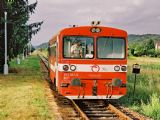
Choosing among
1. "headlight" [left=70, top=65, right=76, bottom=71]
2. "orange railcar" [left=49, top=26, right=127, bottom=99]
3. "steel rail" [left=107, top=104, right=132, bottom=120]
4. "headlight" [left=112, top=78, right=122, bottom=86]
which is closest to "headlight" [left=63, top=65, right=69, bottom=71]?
"orange railcar" [left=49, top=26, right=127, bottom=99]

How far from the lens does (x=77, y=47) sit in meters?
14.3

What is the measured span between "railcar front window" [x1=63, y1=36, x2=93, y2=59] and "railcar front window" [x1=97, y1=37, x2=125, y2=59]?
34 centimetres

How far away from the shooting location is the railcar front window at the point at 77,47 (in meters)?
14.4

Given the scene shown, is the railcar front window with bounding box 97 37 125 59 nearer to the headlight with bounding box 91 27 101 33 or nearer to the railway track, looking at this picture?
the headlight with bounding box 91 27 101 33

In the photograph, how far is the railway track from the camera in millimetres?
12344

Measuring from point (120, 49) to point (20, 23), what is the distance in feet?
57.0

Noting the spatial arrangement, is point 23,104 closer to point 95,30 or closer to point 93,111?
point 93,111

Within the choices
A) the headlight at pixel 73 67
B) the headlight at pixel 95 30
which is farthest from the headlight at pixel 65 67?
the headlight at pixel 95 30

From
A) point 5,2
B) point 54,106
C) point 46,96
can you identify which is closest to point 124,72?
Result: point 54,106

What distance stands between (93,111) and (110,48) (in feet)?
7.91

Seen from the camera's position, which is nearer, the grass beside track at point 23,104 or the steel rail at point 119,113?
the steel rail at point 119,113

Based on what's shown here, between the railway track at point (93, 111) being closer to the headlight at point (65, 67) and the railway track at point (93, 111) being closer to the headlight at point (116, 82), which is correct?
the headlight at point (116, 82)

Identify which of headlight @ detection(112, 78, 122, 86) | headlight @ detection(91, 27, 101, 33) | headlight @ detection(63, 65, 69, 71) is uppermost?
headlight @ detection(91, 27, 101, 33)

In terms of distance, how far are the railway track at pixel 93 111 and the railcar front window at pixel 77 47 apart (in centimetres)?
180
